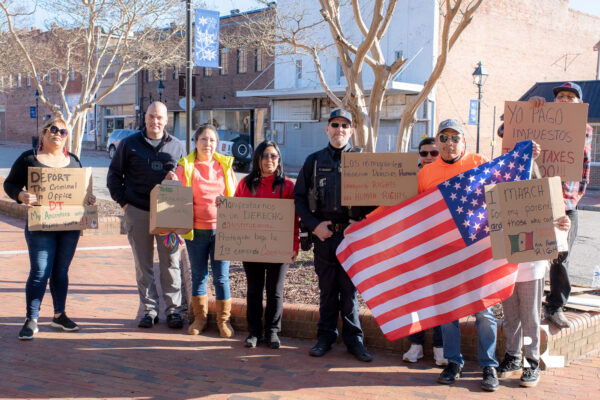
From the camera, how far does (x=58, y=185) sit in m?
5.42

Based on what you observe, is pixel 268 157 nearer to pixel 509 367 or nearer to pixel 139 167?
pixel 139 167

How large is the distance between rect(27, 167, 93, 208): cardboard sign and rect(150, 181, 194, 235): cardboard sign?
28.8 inches

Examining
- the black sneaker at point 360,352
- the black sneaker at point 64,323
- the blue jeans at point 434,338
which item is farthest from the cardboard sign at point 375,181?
the black sneaker at point 64,323

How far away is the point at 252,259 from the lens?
5.16 m

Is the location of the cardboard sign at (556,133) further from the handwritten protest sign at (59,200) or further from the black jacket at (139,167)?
the handwritten protest sign at (59,200)

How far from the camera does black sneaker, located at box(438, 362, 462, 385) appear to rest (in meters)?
4.56

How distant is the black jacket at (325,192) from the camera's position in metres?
4.93

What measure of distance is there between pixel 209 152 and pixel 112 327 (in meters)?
1.99

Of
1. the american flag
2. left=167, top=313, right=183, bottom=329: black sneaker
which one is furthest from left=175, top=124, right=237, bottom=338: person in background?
the american flag

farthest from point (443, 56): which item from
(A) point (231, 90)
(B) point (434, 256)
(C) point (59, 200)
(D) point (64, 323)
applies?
(A) point (231, 90)

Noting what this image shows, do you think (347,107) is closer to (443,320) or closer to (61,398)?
(443,320)

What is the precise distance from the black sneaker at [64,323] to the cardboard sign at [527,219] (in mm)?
3903

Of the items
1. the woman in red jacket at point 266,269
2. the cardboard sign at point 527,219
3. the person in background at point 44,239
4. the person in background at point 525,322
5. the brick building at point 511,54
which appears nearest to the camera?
the cardboard sign at point 527,219

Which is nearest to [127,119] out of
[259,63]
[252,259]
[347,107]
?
[259,63]
